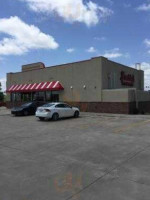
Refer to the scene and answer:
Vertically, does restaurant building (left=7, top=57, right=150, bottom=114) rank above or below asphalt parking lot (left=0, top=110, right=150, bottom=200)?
above

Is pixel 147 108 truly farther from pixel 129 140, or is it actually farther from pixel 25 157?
pixel 25 157

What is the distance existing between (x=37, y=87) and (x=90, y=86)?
8588 millimetres

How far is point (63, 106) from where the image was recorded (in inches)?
826

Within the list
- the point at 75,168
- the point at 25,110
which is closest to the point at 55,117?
the point at 25,110

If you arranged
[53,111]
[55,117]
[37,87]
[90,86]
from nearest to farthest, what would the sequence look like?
[53,111], [55,117], [90,86], [37,87]

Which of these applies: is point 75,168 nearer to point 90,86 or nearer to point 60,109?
point 60,109

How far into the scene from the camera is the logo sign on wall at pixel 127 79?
30.3 metres

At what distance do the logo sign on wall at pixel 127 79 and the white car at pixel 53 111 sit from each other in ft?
37.6

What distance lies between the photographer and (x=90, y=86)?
88.7ft

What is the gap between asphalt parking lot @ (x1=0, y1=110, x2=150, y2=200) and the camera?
5184 millimetres

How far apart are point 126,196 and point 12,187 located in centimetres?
260

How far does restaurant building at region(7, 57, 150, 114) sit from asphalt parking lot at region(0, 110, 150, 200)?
13.9 m

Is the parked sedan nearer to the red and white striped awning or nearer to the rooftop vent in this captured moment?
the red and white striped awning

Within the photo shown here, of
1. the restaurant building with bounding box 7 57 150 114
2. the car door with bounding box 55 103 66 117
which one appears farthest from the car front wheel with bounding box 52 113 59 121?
the restaurant building with bounding box 7 57 150 114
